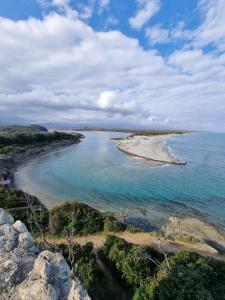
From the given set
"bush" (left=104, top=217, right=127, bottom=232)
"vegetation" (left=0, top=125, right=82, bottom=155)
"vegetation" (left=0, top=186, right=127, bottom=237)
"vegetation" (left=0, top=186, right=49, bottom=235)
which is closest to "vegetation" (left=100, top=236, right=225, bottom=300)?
"bush" (left=104, top=217, right=127, bottom=232)

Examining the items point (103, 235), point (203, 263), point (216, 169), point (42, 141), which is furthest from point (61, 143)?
point (203, 263)

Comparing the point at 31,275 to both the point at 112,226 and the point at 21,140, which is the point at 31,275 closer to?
the point at 112,226

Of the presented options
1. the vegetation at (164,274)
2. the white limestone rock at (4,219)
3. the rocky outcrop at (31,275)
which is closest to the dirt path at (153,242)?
the vegetation at (164,274)

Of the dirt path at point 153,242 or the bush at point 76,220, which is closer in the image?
the dirt path at point 153,242

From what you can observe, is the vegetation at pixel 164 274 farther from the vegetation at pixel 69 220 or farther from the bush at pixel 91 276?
the vegetation at pixel 69 220

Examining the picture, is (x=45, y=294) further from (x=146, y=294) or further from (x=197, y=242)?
(x=197, y=242)

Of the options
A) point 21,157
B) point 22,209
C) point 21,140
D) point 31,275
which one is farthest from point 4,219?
point 21,140
